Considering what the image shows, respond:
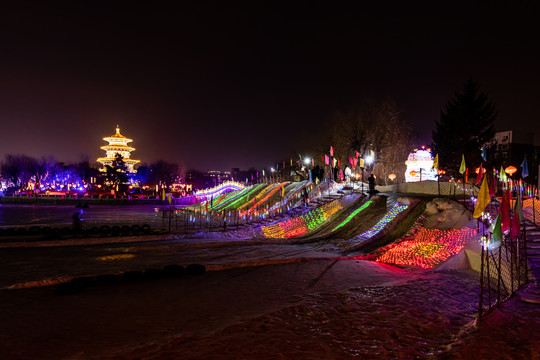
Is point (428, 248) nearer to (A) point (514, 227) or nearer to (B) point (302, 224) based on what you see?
(A) point (514, 227)

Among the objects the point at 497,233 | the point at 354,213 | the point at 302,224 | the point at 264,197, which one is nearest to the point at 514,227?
the point at 497,233

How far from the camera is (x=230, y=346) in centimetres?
499

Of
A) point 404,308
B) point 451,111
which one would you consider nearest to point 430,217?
point 404,308

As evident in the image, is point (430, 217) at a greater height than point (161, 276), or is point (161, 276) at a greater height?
point (430, 217)

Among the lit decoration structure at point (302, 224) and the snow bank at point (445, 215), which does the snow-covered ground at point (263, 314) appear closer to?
the snow bank at point (445, 215)

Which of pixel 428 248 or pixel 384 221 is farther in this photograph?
pixel 384 221

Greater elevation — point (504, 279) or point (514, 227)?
point (514, 227)

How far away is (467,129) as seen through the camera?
105ft

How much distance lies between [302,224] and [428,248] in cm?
840

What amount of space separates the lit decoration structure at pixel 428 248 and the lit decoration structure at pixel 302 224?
6511mm

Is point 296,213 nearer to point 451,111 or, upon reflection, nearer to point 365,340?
point 365,340

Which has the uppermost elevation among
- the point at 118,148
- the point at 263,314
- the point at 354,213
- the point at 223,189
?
the point at 118,148

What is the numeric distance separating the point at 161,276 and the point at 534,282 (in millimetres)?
9100

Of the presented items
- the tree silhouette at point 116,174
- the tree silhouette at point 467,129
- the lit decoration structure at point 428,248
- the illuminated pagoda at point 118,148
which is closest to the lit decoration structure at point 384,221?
the lit decoration structure at point 428,248
